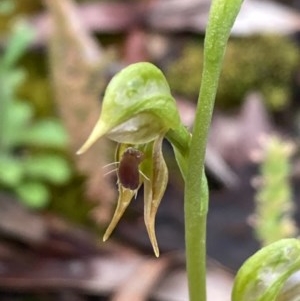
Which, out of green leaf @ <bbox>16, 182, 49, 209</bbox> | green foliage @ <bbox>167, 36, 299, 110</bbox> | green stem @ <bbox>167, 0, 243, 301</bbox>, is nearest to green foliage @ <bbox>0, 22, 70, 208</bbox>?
green leaf @ <bbox>16, 182, 49, 209</bbox>

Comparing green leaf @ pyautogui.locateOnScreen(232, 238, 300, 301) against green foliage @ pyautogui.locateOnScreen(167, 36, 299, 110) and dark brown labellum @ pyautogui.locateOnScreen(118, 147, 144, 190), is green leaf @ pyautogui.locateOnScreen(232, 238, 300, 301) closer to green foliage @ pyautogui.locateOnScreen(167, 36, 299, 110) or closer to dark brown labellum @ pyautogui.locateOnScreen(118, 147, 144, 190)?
dark brown labellum @ pyautogui.locateOnScreen(118, 147, 144, 190)

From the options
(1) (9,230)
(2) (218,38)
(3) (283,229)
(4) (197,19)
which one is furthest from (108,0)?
(2) (218,38)

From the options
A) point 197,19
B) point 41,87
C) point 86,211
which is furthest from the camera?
point 197,19

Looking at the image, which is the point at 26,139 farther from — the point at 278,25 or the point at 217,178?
the point at 278,25

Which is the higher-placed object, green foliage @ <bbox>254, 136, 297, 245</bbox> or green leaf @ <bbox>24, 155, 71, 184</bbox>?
green foliage @ <bbox>254, 136, 297, 245</bbox>

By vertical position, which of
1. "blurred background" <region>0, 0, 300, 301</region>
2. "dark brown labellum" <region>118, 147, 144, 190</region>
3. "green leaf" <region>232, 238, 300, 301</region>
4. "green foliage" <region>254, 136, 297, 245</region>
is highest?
"dark brown labellum" <region>118, 147, 144, 190</region>

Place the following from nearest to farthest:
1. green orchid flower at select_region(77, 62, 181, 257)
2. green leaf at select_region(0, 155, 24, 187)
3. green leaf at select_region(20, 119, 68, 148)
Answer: green orchid flower at select_region(77, 62, 181, 257)
green leaf at select_region(0, 155, 24, 187)
green leaf at select_region(20, 119, 68, 148)

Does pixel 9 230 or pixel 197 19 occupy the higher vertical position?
pixel 197 19
